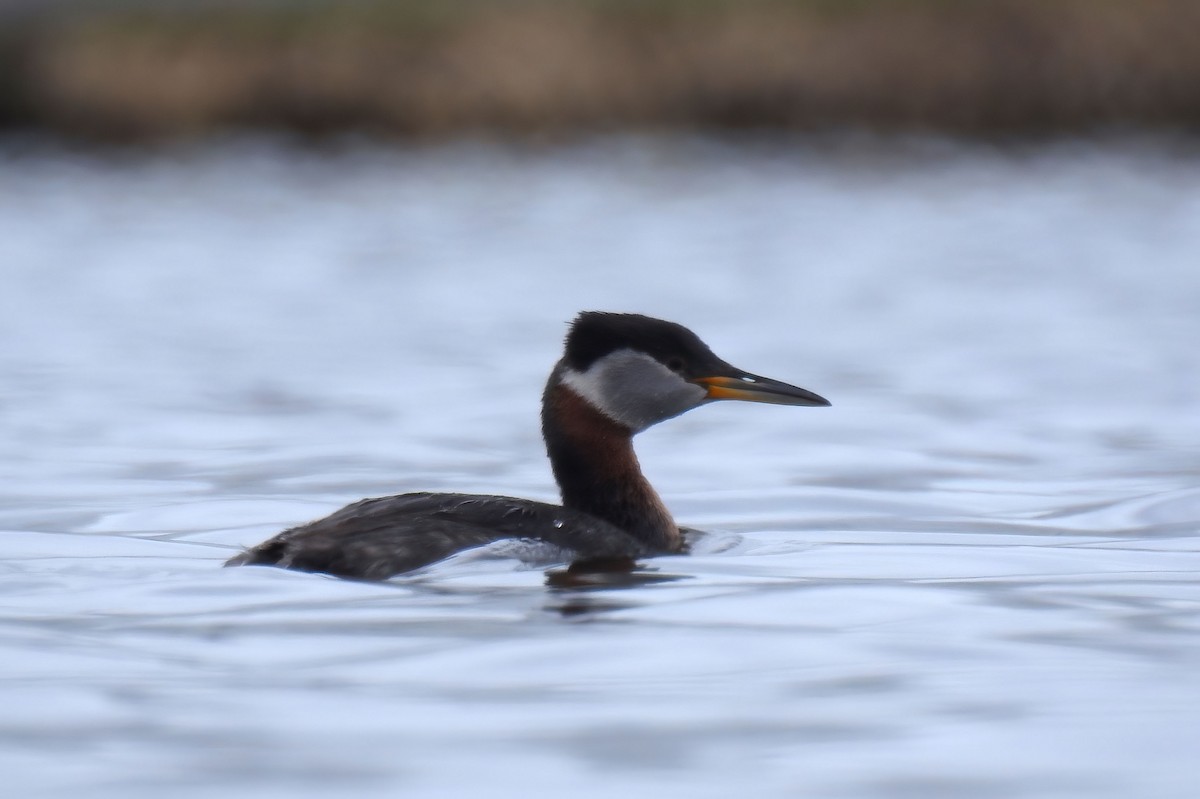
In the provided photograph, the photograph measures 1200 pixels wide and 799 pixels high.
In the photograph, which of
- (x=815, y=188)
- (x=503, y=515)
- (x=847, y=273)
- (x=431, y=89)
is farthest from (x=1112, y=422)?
(x=431, y=89)

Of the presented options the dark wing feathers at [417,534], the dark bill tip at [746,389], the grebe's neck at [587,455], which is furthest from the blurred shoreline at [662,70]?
the dark wing feathers at [417,534]

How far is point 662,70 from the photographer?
82.2ft

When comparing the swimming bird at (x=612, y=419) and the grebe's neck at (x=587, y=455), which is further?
the grebe's neck at (x=587, y=455)

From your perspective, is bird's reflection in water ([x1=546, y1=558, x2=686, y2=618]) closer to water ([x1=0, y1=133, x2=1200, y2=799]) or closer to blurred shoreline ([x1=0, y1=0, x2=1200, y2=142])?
water ([x1=0, y1=133, x2=1200, y2=799])

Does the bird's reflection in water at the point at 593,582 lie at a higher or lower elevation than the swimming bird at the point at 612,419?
lower

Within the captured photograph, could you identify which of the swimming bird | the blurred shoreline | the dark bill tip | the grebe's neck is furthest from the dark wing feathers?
the blurred shoreline

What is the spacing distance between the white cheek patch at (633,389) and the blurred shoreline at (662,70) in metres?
18.1

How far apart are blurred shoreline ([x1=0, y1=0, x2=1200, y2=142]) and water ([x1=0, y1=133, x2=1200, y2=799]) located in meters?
4.12

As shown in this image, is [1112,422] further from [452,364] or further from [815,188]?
[815,188]

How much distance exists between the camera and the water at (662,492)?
4.07 meters

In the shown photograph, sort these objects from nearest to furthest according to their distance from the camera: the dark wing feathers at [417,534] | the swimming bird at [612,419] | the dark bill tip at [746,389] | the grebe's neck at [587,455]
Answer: the dark wing feathers at [417,534]
the swimming bird at [612,419]
the grebe's neck at [587,455]
the dark bill tip at [746,389]

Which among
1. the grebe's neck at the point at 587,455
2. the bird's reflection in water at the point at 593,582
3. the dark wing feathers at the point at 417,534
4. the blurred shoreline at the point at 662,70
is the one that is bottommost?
the bird's reflection in water at the point at 593,582

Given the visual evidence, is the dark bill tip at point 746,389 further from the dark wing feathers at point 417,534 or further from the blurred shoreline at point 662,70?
the blurred shoreline at point 662,70

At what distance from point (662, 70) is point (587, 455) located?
61.2 ft
